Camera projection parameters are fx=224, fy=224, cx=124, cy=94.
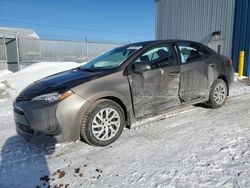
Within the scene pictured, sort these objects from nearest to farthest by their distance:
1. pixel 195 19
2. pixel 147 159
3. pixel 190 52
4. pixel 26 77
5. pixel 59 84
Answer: pixel 147 159 < pixel 59 84 < pixel 190 52 < pixel 26 77 < pixel 195 19

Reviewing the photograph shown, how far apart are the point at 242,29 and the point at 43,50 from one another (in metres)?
11.7

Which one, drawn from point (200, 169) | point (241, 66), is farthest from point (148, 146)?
point (241, 66)

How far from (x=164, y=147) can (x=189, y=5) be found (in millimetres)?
12248

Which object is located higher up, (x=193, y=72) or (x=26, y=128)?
(x=193, y=72)

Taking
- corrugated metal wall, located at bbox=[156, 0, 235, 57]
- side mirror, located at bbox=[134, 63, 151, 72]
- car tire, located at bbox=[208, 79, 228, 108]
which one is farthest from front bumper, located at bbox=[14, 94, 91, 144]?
corrugated metal wall, located at bbox=[156, 0, 235, 57]

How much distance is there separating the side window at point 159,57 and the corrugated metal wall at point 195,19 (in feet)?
26.3

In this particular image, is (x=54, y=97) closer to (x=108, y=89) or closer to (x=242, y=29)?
(x=108, y=89)

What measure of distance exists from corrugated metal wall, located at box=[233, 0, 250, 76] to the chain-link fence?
894cm

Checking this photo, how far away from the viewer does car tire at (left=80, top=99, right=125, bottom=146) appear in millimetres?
3254

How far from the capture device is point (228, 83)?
16.8ft

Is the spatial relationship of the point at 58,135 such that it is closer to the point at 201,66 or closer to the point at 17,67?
the point at 201,66

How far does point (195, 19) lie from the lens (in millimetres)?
12961

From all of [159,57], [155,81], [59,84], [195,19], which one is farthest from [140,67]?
[195,19]

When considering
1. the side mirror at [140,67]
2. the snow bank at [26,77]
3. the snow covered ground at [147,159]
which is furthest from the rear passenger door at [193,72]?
the snow bank at [26,77]
